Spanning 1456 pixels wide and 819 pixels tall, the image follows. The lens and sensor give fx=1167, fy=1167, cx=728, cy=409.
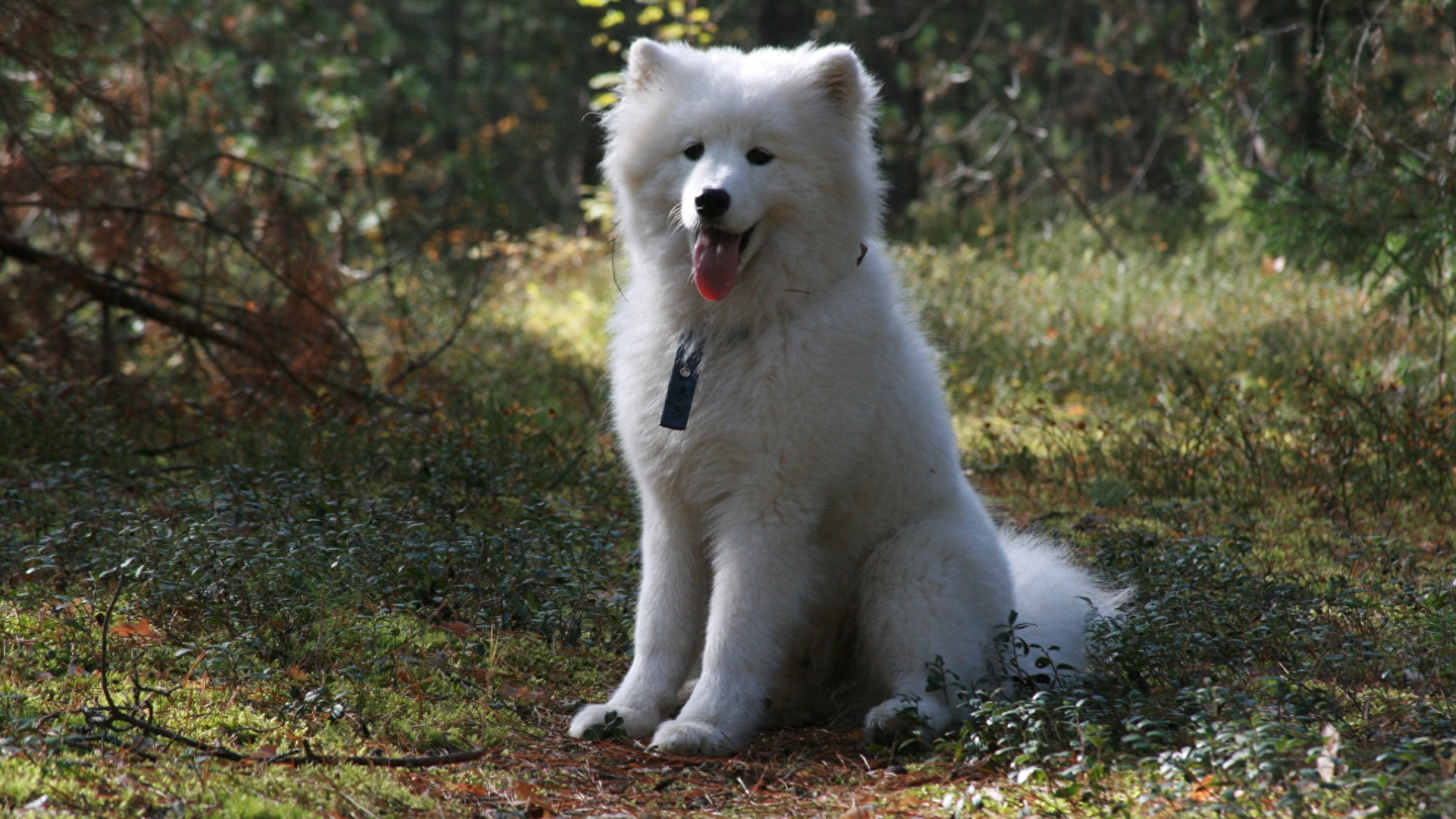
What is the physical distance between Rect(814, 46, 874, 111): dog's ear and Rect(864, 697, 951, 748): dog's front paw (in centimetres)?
176

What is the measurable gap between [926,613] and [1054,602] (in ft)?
2.10

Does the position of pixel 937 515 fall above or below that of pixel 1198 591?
above

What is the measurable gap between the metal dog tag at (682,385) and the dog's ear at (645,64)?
0.82 metres

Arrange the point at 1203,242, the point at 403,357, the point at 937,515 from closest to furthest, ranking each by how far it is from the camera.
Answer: the point at 937,515
the point at 403,357
the point at 1203,242

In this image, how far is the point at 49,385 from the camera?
632 cm

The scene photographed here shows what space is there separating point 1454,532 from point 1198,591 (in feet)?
6.10

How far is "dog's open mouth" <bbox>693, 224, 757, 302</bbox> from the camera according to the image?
3346 mm

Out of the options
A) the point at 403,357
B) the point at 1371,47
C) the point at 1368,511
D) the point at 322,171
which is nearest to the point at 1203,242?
the point at 1371,47

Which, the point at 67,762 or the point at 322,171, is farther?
the point at 322,171

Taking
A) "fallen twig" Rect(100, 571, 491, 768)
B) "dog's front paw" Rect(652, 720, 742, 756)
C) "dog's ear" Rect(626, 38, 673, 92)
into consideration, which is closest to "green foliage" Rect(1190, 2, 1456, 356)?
"dog's ear" Rect(626, 38, 673, 92)

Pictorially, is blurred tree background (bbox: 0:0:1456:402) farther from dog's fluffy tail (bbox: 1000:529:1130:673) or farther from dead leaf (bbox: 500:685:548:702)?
dead leaf (bbox: 500:685:548:702)

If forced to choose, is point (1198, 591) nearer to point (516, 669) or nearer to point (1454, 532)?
point (1454, 532)

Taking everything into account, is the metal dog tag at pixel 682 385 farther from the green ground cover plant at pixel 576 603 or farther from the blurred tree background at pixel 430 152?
the blurred tree background at pixel 430 152

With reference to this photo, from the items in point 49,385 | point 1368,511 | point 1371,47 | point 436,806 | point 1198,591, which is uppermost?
point 1371,47
